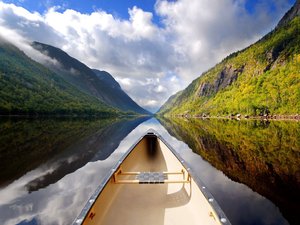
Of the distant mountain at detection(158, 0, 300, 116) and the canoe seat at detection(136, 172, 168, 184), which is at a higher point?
Result: the distant mountain at detection(158, 0, 300, 116)

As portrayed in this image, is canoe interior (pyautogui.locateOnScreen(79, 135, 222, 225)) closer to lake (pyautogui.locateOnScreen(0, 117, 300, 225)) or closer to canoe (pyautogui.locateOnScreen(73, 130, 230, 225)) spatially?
canoe (pyautogui.locateOnScreen(73, 130, 230, 225))

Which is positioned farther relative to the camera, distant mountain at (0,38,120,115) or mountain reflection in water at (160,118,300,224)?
distant mountain at (0,38,120,115)

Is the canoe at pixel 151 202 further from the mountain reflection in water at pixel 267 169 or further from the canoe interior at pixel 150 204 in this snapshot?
the mountain reflection in water at pixel 267 169

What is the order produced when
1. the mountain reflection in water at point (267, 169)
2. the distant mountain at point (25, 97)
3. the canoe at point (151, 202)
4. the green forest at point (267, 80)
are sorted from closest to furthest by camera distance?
the canoe at point (151, 202), the mountain reflection in water at point (267, 169), the green forest at point (267, 80), the distant mountain at point (25, 97)

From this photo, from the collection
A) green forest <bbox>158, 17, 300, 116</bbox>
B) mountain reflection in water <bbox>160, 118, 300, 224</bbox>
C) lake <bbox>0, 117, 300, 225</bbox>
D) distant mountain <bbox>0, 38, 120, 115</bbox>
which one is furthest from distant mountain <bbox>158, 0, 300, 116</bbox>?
distant mountain <bbox>0, 38, 120, 115</bbox>

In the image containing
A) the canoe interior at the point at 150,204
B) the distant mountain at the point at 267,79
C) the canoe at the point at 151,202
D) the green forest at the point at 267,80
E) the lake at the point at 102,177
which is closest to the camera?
the canoe at the point at 151,202

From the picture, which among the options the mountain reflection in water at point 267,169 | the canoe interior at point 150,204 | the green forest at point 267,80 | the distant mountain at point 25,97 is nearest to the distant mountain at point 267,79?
the green forest at point 267,80

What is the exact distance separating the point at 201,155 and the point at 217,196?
8.49 meters

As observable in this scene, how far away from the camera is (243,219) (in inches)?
289

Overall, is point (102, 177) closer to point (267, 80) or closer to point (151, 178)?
point (151, 178)

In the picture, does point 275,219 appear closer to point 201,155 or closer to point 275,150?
point 201,155

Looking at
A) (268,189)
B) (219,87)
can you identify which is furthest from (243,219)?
(219,87)

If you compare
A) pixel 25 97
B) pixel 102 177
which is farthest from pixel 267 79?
pixel 102 177

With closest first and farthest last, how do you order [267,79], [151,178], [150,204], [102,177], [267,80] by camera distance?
[150,204]
[151,178]
[102,177]
[267,80]
[267,79]
